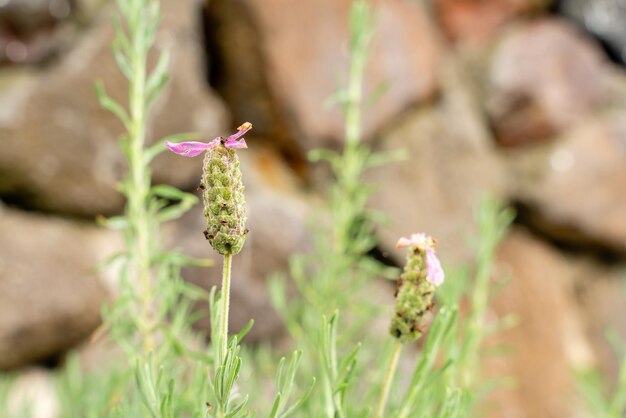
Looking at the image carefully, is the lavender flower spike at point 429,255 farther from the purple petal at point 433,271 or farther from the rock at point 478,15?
the rock at point 478,15

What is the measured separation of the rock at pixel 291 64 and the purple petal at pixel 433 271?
3.68 ft

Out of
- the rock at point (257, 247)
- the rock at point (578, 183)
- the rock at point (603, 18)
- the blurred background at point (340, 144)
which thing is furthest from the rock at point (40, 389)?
the rock at point (603, 18)

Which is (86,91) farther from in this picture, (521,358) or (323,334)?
(521,358)

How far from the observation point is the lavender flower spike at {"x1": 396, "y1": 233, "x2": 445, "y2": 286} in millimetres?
352

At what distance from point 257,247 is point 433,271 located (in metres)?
1.08

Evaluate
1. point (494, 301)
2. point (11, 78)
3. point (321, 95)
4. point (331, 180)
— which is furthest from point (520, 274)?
point (11, 78)

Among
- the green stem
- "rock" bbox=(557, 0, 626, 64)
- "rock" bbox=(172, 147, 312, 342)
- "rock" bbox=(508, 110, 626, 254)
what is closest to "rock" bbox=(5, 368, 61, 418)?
"rock" bbox=(172, 147, 312, 342)

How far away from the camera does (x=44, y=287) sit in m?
1.24

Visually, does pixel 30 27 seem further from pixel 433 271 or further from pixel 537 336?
pixel 537 336

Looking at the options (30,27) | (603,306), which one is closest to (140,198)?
(30,27)

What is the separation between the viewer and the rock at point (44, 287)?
3.96 feet

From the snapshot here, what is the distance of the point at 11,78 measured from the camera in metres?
1.24

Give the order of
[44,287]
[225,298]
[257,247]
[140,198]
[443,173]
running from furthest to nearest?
[443,173] → [257,247] → [44,287] → [140,198] → [225,298]

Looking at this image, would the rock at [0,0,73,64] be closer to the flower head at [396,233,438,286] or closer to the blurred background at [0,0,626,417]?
the blurred background at [0,0,626,417]
